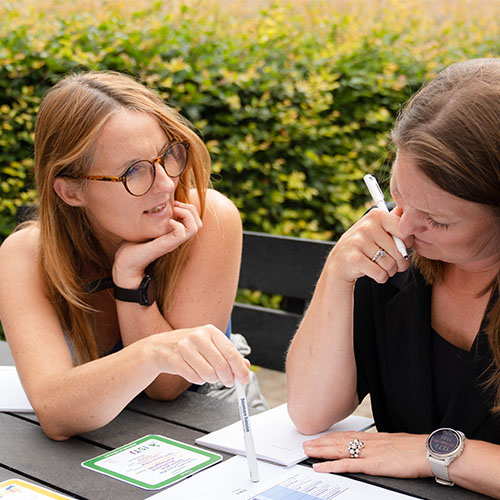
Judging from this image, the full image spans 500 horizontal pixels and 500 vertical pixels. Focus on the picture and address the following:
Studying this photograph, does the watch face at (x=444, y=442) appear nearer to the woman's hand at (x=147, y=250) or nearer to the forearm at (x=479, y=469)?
the forearm at (x=479, y=469)

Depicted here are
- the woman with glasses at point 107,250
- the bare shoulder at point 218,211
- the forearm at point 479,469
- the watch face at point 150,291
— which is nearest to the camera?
the forearm at point 479,469

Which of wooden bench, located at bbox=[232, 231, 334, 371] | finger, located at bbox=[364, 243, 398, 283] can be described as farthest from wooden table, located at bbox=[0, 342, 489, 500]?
wooden bench, located at bbox=[232, 231, 334, 371]

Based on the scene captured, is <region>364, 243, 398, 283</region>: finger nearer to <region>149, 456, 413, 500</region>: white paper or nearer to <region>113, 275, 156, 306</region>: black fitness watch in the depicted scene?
<region>149, 456, 413, 500</region>: white paper

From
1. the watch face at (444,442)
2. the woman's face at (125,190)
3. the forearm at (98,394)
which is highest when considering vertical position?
the woman's face at (125,190)

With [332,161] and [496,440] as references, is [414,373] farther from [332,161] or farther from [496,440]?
[332,161]

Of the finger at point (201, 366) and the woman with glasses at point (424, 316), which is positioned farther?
the finger at point (201, 366)

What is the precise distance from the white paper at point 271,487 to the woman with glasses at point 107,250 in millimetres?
336

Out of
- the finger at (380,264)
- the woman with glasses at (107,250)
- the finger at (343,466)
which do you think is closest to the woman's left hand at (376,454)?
the finger at (343,466)

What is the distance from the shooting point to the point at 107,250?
2.40 metres

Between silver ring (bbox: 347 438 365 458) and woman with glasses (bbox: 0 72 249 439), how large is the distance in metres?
0.52

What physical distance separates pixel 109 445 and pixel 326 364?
570 millimetres

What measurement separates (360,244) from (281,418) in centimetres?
53

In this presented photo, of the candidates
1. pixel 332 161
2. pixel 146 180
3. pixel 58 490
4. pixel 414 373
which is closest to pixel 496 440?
pixel 414 373

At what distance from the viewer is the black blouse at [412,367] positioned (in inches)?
69.3
